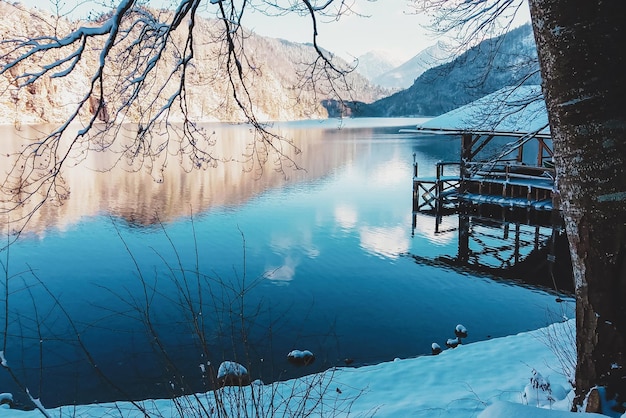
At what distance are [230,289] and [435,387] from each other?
20.6 feet

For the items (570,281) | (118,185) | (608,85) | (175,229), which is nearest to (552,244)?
(570,281)

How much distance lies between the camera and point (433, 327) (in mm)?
9555

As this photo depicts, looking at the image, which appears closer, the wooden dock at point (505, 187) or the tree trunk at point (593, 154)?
the tree trunk at point (593, 154)

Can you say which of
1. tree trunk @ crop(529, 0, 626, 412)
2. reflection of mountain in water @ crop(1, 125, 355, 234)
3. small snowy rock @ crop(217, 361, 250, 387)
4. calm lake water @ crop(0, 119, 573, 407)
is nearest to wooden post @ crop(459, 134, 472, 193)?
calm lake water @ crop(0, 119, 573, 407)

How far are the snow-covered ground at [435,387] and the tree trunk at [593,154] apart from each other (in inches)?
75.0

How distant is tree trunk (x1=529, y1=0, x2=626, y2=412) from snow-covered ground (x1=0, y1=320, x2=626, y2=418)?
75.0 inches

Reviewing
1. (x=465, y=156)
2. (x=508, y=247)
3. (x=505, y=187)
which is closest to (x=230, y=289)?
(x=508, y=247)

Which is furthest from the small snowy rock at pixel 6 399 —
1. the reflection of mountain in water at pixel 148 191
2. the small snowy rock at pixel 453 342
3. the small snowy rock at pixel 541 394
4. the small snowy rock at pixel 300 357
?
the reflection of mountain in water at pixel 148 191

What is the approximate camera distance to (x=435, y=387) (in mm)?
5504

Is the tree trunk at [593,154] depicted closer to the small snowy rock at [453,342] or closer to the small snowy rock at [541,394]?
the small snowy rock at [541,394]

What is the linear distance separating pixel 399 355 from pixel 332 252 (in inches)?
254

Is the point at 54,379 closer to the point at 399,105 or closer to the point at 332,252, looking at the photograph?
the point at 332,252

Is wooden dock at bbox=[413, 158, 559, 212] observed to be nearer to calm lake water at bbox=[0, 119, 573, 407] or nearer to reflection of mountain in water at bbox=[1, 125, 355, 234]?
calm lake water at bbox=[0, 119, 573, 407]

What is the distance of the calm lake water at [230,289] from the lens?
727cm
